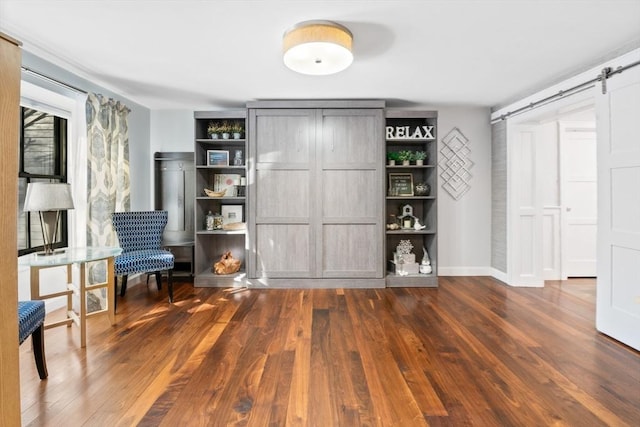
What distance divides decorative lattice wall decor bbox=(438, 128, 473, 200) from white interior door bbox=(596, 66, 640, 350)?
6.25 feet

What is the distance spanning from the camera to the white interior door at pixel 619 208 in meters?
2.61

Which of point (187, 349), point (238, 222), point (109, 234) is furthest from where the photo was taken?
point (238, 222)

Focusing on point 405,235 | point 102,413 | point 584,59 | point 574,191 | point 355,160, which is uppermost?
point 584,59

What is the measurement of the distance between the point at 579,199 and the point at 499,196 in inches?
47.8

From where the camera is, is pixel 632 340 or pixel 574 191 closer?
pixel 632 340

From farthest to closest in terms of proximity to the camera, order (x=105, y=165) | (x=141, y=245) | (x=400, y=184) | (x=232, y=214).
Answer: (x=232, y=214)
(x=400, y=184)
(x=141, y=245)
(x=105, y=165)

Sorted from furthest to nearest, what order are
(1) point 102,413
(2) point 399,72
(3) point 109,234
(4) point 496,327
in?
(3) point 109,234 → (2) point 399,72 → (4) point 496,327 → (1) point 102,413

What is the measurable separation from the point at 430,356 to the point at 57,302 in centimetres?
356

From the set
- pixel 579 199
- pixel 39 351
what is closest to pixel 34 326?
pixel 39 351

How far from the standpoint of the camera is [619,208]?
273cm

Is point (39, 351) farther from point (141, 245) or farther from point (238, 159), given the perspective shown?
point (238, 159)

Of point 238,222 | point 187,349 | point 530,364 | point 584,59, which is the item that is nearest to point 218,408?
point 187,349

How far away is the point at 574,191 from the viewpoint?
4750 millimetres

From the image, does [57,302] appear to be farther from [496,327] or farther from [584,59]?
[584,59]
